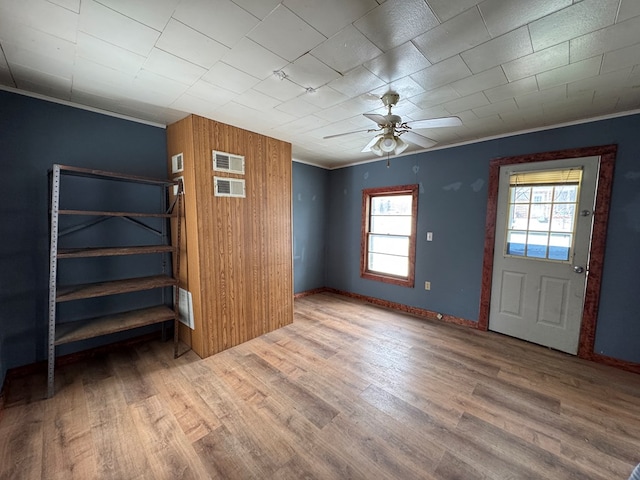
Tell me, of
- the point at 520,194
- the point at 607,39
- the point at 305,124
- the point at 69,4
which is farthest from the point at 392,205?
the point at 69,4

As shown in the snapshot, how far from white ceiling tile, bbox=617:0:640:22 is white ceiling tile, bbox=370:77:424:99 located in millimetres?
1019

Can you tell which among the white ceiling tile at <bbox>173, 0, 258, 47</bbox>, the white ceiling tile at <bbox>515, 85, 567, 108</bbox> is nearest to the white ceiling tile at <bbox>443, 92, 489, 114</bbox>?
the white ceiling tile at <bbox>515, 85, 567, 108</bbox>

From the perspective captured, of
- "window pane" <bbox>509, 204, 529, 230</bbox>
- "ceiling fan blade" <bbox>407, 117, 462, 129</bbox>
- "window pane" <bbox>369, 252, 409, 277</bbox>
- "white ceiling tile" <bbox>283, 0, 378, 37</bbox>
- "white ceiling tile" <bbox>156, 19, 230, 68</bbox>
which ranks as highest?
"white ceiling tile" <bbox>283, 0, 378, 37</bbox>

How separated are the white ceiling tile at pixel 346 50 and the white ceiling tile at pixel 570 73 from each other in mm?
1301

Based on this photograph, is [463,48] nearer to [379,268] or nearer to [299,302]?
[379,268]

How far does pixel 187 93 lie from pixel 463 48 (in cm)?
207

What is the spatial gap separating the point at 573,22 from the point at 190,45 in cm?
212

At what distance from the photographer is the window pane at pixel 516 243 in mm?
3031

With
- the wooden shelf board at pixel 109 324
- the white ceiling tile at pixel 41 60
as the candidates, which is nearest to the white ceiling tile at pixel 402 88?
the white ceiling tile at pixel 41 60

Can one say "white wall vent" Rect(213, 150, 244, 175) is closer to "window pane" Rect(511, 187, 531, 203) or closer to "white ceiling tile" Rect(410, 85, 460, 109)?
"white ceiling tile" Rect(410, 85, 460, 109)

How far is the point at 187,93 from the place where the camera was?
212 centimetres

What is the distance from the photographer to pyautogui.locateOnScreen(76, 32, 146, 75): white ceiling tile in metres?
1.50

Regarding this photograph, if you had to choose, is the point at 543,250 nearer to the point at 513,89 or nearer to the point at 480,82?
the point at 513,89

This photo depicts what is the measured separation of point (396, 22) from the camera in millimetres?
1325
